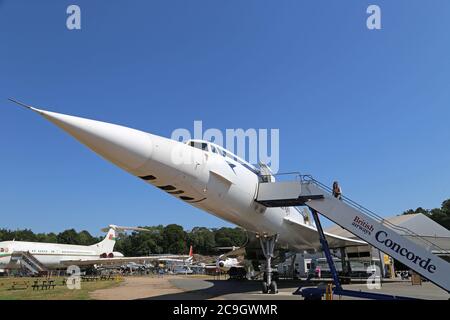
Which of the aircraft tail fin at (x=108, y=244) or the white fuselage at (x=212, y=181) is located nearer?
the white fuselage at (x=212, y=181)

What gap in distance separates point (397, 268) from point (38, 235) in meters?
106

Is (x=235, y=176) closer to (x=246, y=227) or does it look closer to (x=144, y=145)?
(x=246, y=227)

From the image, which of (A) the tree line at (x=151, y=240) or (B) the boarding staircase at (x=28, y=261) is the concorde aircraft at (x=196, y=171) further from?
(A) the tree line at (x=151, y=240)

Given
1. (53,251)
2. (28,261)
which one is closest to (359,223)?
(28,261)

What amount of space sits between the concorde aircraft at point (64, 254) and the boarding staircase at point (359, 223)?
2810 cm

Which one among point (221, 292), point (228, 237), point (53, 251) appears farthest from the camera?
point (228, 237)

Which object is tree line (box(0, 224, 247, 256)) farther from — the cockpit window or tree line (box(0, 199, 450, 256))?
the cockpit window

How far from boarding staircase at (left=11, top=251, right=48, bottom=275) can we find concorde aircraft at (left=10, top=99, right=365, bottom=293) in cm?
2898

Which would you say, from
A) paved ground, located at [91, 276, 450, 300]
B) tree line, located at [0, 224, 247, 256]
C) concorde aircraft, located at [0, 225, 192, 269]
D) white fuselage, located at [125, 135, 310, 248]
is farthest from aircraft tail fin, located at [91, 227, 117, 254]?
tree line, located at [0, 224, 247, 256]

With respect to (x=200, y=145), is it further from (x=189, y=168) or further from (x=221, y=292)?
(x=221, y=292)

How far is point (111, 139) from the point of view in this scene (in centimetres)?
902

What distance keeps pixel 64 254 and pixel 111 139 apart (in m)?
39.6

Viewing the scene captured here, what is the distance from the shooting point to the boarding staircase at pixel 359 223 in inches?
424

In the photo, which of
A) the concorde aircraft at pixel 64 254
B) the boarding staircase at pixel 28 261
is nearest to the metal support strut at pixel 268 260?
the concorde aircraft at pixel 64 254
